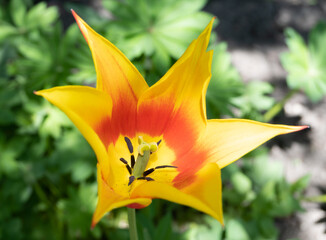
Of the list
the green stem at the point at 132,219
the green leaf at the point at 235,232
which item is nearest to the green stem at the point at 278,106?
the green leaf at the point at 235,232

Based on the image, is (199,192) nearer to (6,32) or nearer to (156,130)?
(156,130)

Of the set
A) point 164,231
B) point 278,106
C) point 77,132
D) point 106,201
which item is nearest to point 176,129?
point 106,201

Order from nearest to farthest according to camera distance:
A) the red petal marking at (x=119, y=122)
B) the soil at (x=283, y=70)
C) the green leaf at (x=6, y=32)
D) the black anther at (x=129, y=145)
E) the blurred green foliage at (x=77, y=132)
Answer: the red petal marking at (x=119, y=122)
the black anther at (x=129, y=145)
the blurred green foliage at (x=77, y=132)
the green leaf at (x=6, y=32)
the soil at (x=283, y=70)

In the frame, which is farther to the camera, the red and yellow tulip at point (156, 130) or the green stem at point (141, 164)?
the green stem at point (141, 164)

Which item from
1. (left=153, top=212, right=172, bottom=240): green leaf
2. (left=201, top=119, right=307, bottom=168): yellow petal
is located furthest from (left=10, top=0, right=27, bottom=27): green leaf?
(left=201, top=119, right=307, bottom=168): yellow petal

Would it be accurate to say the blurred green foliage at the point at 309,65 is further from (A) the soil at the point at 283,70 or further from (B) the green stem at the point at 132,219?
(B) the green stem at the point at 132,219

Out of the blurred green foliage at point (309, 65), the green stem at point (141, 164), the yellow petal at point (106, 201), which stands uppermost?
the yellow petal at point (106, 201)
